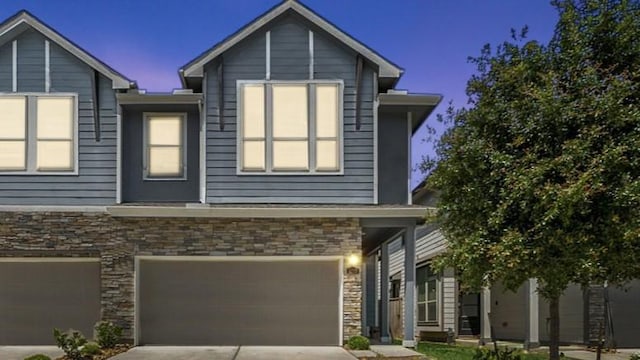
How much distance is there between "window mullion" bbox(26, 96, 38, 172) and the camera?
1388cm

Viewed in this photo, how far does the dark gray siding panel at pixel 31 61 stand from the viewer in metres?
14.0

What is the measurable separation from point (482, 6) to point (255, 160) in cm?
922

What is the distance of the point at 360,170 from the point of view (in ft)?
45.4

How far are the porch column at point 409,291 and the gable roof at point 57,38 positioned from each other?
7.67m

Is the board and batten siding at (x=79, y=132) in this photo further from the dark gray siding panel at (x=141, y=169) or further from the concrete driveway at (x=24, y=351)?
the concrete driveway at (x=24, y=351)

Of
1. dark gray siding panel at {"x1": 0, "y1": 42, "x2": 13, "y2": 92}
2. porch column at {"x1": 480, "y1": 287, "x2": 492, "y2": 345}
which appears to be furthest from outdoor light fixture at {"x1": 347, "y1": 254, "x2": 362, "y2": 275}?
dark gray siding panel at {"x1": 0, "y1": 42, "x2": 13, "y2": 92}

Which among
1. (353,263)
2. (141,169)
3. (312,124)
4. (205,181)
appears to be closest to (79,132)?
(141,169)

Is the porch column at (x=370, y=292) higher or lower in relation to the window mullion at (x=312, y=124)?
lower

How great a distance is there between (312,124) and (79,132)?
223 inches

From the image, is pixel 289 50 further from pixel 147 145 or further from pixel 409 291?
pixel 409 291

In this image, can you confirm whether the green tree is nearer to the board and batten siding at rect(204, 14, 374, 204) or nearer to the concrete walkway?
the board and batten siding at rect(204, 14, 374, 204)

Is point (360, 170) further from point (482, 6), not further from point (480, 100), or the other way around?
point (482, 6)

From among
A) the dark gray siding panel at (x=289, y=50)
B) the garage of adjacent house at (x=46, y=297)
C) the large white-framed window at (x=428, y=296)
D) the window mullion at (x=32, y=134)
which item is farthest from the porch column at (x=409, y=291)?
the window mullion at (x=32, y=134)

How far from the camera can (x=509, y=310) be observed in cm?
1866
